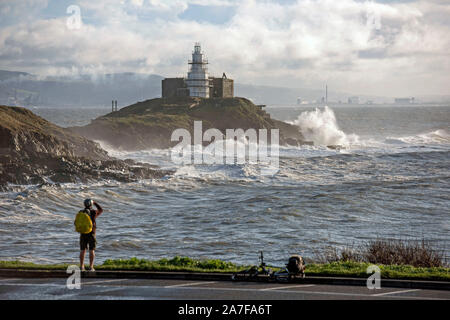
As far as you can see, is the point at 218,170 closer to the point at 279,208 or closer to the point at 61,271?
the point at 279,208

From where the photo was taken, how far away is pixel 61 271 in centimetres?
1252

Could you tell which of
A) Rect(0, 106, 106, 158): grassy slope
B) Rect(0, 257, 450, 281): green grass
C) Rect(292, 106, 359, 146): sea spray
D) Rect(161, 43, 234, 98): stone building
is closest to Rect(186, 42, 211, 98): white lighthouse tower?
Rect(161, 43, 234, 98): stone building

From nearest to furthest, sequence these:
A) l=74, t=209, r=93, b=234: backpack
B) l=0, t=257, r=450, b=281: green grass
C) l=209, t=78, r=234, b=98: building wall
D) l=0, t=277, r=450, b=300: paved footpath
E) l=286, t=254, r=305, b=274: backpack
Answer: l=0, t=277, r=450, b=300: paved footpath < l=286, t=254, r=305, b=274: backpack < l=0, t=257, r=450, b=281: green grass < l=74, t=209, r=93, b=234: backpack < l=209, t=78, r=234, b=98: building wall

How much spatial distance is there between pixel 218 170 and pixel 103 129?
2858 cm

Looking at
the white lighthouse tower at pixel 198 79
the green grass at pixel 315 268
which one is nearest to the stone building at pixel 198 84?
the white lighthouse tower at pixel 198 79

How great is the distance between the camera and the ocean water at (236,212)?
20.2 meters

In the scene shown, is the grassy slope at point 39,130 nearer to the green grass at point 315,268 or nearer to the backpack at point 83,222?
the green grass at point 315,268

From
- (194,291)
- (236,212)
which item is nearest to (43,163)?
(236,212)

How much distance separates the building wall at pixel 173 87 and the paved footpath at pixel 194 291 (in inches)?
3407

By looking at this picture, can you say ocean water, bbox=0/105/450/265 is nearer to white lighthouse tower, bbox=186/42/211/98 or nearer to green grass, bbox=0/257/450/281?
green grass, bbox=0/257/450/281

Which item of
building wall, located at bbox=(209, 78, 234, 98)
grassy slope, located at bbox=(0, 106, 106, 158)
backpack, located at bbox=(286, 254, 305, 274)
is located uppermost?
building wall, located at bbox=(209, 78, 234, 98)

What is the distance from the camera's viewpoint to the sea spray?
9618 centimetres

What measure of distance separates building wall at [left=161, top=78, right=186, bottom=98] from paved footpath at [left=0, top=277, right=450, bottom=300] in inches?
3407
